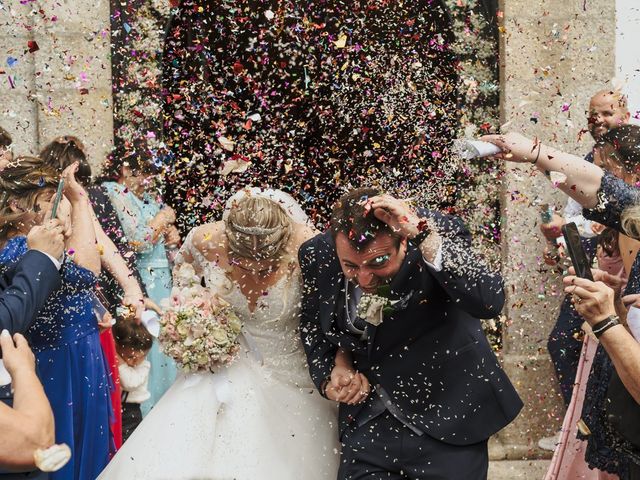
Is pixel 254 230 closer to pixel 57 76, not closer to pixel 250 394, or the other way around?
pixel 250 394

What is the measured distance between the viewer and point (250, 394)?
4.56 meters

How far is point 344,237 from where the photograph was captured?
153 inches

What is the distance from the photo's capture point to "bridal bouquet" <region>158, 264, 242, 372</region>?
448 centimetres

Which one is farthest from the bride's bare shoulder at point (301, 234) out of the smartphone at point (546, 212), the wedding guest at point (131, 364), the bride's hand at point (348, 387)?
the smartphone at point (546, 212)

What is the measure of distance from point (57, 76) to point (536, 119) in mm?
3113

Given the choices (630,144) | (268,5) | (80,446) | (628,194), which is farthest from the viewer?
(268,5)

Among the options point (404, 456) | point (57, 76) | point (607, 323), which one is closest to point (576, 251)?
point (607, 323)

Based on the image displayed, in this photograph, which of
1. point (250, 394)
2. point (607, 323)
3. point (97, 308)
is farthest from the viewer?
point (97, 308)

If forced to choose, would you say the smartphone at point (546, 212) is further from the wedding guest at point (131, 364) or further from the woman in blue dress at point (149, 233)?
the wedding guest at point (131, 364)

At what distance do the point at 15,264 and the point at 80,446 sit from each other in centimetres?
123

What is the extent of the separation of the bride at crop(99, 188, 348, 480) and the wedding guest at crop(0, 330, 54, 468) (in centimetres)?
146

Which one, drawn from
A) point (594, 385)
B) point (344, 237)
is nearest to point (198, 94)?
point (344, 237)

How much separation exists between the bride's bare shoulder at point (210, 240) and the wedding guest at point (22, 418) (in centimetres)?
175

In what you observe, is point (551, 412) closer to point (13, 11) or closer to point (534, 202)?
point (534, 202)
